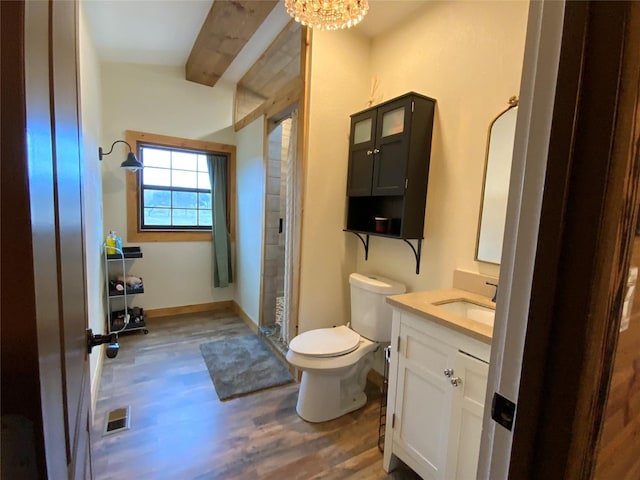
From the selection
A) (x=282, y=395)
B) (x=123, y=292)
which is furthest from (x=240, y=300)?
(x=282, y=395)

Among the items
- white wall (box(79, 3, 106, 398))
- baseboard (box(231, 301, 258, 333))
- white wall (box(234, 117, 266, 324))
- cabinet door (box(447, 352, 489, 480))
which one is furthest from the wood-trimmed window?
cabinet door (box(447, 352, 489, 480))

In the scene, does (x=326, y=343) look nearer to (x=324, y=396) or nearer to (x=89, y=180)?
(x=324, y=396)

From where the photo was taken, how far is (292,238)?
97.2 inches

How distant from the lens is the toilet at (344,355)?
188 centimetres

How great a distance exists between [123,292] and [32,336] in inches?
125

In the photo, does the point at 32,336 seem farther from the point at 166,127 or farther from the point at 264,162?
the point at 166,127

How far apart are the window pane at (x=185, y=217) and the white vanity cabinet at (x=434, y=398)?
2.96 metres

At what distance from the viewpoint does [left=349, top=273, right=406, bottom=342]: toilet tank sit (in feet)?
6.59

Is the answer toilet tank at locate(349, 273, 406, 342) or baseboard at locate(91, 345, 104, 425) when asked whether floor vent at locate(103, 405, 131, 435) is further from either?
toilet tank at locate(349, 273, 406, 342)

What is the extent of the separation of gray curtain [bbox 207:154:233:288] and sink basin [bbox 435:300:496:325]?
280 centimetres

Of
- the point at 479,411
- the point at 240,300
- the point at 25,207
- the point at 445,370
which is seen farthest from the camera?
the point at 240,300

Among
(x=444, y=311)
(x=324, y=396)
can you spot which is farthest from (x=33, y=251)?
(x=324, y=396)

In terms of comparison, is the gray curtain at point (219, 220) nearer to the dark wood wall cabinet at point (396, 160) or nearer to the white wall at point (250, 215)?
the white wall at point (250, 215)

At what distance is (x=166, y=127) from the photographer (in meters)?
3.38
